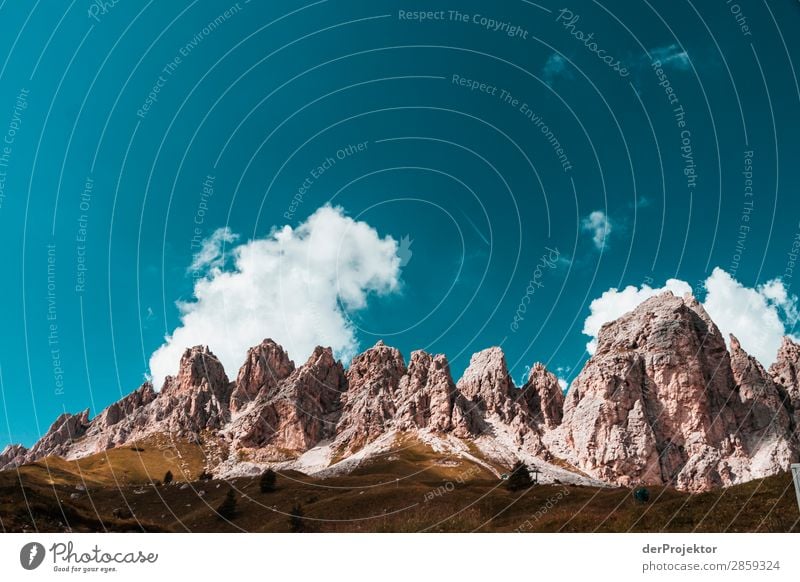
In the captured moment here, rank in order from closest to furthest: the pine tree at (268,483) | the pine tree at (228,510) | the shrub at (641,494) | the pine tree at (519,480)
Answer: the shrub at (641,494)
the pine tree at (519,480)
the pine tree at (228,510)
the pine tree at (268,483)

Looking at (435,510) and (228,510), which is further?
(228,510)

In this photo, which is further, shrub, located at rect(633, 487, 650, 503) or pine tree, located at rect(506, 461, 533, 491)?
pine tree, located at rect(506, 461, 533, 491)

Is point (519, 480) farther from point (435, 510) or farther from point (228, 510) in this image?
point (228, 510)

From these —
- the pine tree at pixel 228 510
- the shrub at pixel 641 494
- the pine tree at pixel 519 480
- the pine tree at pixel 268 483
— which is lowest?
the shrub at pixel 641 494

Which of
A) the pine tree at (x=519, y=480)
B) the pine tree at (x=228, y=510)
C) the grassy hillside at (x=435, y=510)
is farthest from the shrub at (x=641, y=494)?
the pine tree at (x=228, y=510)

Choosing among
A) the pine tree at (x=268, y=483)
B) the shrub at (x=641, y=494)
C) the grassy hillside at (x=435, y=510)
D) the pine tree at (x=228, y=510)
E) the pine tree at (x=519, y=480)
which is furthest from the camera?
the pine tree at (x=268, y=483)

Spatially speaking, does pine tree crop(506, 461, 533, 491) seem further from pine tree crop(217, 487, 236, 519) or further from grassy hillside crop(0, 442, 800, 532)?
pine tree crop(217, 487, 236, 519)

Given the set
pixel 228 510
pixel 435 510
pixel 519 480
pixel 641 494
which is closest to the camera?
pixel 641 494

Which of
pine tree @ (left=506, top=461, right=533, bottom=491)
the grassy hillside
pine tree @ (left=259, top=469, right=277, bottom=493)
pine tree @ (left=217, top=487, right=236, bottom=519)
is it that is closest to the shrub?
the grassy hillside

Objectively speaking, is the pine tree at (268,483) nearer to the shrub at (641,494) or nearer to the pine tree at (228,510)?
the pine tree at (228,510)

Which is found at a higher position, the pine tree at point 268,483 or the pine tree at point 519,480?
the pine tree at point 268,483

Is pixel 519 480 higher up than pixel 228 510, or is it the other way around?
pixel 228 510

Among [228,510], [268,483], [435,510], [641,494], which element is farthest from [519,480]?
[268,483]
